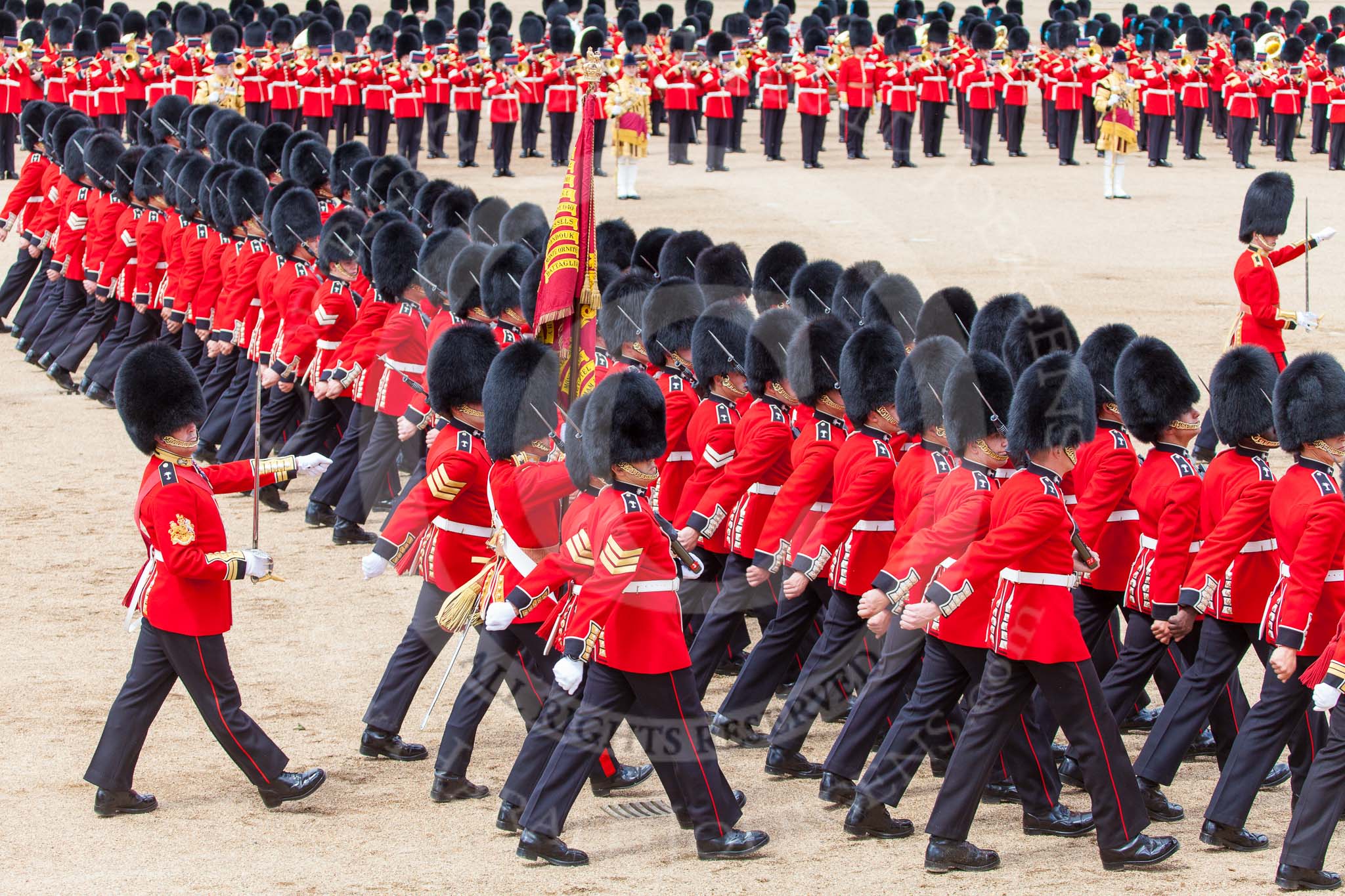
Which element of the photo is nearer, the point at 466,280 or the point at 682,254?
the point at 466,280

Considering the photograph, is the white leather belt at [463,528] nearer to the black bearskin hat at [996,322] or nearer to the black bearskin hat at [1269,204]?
the black bearskin hat at [996,322]

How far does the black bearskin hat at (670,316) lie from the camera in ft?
18.6

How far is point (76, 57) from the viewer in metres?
16.5

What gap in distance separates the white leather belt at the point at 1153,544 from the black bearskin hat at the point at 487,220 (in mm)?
3775

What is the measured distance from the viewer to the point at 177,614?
169 inches

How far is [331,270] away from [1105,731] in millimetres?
4257

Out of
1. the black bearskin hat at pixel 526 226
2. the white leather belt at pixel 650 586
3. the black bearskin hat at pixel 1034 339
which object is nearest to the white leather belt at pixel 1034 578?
Result: the white leather belt at pixel 650 586

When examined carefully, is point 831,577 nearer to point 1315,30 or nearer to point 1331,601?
point 1331,601

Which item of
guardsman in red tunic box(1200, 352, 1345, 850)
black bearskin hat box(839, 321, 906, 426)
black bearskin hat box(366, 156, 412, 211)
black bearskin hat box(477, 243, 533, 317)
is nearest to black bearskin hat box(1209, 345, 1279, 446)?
guardsman in red tunic box(1200, 352, 1345, 850)

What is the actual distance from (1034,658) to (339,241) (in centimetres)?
420

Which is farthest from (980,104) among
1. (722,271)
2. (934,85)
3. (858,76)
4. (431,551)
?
(431,551)

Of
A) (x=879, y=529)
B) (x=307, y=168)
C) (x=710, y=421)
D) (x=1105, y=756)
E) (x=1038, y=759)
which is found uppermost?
(x=307, y=168)

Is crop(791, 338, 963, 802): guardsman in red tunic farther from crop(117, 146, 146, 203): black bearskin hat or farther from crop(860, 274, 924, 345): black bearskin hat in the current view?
crop(117, 146, 146, 203): black bearskin hat

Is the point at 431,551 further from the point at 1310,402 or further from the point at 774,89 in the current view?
the point at 774,89
